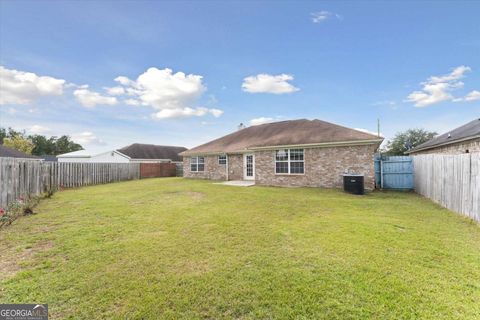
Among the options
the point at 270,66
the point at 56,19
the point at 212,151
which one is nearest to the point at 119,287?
the point at 56,19

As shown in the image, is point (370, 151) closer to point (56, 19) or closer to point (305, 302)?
point (305, 302)

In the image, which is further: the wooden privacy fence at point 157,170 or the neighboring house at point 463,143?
the wooden privacy fence at point 157,170

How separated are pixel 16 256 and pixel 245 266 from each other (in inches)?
162

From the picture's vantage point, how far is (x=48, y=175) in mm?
12500

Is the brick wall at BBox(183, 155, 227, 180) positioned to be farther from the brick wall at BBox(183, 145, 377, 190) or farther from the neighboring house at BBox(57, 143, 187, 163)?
the neighboring house at BBox(57, 143, 187, 163)

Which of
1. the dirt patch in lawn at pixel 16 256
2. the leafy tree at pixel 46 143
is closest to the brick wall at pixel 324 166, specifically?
the dirt patch in lawn at pixel 16 256

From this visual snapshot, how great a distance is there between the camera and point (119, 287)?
9.43ft

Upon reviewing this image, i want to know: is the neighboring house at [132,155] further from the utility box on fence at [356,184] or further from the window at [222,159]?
the utility box on fence at [356,184]

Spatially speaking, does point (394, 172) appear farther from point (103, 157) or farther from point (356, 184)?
point (103, 157)

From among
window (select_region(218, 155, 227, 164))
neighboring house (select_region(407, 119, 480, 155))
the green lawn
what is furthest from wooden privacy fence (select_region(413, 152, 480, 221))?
window (select_region(218, 155, 227, 164))

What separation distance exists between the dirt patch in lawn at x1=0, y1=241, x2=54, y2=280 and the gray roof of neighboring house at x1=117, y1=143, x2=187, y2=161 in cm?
2659

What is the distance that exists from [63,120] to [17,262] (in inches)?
1029

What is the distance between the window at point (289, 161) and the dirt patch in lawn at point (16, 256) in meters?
12.0

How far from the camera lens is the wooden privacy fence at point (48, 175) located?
7.51 meters
